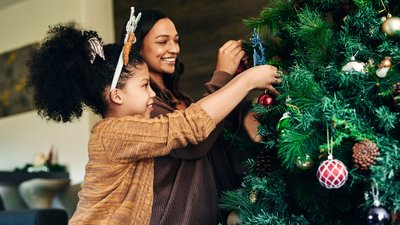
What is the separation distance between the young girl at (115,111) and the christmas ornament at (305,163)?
0.71 feet

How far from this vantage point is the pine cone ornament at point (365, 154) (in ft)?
2.63

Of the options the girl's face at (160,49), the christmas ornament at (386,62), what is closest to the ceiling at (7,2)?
the girl's face at (160,49)

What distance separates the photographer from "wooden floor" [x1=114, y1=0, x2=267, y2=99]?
339 centimetres

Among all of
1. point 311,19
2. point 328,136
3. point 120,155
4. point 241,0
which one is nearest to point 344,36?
point 311,19

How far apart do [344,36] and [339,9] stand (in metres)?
0.10

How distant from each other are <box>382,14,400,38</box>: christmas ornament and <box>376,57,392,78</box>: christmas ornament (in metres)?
0.04

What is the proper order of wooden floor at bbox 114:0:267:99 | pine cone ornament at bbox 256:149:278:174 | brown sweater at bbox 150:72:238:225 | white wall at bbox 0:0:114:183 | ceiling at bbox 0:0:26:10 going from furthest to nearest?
ceiling at bbox 0:0:26:10
white wall at bbox 0:0:114:183
wooden floor at bbox 114:0:267:99
brown sweater at bbox 150:72:238:225
pine cone ornament at bbox 256:149:278:174

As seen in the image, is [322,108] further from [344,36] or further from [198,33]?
[198,33]

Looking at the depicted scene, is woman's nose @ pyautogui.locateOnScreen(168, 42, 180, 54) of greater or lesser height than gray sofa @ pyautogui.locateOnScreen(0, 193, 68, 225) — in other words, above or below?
above

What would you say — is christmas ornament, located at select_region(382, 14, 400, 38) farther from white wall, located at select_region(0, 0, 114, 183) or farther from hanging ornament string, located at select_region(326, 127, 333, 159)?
white wall, located at select_region(0, 0, 114, 183)

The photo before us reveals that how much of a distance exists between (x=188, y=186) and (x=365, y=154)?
0.48 metres

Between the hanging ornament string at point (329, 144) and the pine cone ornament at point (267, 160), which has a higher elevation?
the hanging ornament string at point (329, 144)

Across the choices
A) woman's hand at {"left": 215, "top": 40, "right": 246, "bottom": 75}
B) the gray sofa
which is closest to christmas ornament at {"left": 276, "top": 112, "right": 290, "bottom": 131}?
woman's hand at {"left": 215, "top": 40, "right": 246, "bottom": 75}

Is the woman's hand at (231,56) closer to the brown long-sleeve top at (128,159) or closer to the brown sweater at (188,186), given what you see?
the brown sweater at (188,186)
